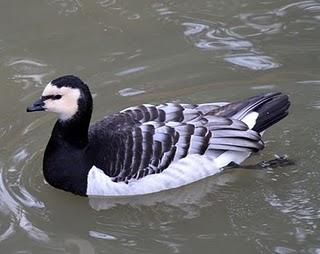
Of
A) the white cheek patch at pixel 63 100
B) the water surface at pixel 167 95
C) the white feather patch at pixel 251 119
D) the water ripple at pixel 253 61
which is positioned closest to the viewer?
the water surface at pixel 167 95

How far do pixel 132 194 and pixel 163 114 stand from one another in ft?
2.52

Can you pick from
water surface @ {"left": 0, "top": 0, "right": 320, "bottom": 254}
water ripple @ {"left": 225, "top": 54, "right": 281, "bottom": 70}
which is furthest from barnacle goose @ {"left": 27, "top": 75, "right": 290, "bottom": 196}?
water ripple @ {"left": 225, "top": 54, "right": 281, "bottom": 70}

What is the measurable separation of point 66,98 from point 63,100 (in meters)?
0.03

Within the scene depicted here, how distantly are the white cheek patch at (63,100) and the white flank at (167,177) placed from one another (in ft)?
1.80

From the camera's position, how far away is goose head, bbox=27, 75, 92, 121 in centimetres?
720

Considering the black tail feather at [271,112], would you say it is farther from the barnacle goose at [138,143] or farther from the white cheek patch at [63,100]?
the white cheek patch at [63,100]

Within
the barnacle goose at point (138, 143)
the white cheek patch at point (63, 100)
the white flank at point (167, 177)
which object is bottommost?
the white flank at point (167, 177)

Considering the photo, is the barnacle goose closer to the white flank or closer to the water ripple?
the white flank

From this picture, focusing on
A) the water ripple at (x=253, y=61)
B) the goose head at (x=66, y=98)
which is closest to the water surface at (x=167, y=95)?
the water ripple at (x=253, y=61)

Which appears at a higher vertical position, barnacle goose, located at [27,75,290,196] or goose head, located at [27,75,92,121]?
goose head, located at [27,75,92,121]

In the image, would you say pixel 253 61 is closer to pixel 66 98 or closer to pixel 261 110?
pixel 261 110

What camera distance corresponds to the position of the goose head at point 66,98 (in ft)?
23.6

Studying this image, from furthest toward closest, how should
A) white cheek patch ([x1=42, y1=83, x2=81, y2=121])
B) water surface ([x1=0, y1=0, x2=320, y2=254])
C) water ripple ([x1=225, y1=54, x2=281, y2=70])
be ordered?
Result: 1. water ripple ([x1=225, y1=54, x2=281, y2=70])
2. white cheek patch ([x1=42, y1=83, x2=81, y2=121])
3. water surface ([x1=0, y1=0, x2=320, y2=254])

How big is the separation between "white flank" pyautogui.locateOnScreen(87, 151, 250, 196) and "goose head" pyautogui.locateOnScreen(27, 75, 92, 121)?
20.9 inches
